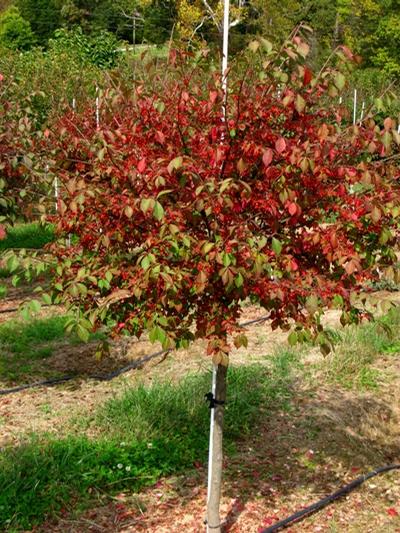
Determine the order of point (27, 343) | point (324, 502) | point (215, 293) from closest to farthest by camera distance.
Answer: point (215, 293) → point (324, 502) → point (27, 343)

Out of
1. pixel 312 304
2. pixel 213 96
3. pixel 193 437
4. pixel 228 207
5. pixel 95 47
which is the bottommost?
pixel 193 437

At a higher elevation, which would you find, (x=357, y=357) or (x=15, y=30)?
(x=15, y=30)

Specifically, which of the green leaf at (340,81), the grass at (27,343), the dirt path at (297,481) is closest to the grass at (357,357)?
the dirt path at (297,481)

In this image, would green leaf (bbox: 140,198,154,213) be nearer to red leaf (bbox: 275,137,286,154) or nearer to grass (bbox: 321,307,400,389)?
red leaf (bbox: 275,137,286,154)

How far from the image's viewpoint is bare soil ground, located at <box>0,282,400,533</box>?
370 centimetres

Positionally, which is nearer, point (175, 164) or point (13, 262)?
point (175, 164)

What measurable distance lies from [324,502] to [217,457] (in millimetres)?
852

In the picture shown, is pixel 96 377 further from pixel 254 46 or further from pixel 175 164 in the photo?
pixel 254 46

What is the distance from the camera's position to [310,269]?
2883 millimetres

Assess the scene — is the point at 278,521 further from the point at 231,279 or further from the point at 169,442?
the point at 231,279

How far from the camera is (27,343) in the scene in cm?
651

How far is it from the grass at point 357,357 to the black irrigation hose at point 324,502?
1186 mm

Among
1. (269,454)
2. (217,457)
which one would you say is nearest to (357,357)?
(269,454)

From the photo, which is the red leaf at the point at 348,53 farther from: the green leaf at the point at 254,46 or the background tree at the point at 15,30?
the background tree at the point at 15,30
